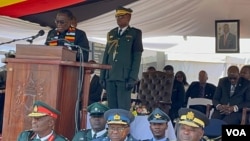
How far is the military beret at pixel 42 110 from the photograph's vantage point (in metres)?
3.63

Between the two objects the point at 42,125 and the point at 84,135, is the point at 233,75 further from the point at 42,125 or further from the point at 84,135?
the point at 42,125

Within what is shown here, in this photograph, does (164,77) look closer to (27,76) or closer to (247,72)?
(247,72)

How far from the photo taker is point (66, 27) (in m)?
4.42

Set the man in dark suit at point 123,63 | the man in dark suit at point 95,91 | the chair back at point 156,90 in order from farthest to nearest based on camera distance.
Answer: the man in dark suit at point 95,91, the chair back at point 156,90, the man in dark suit at point 123,63

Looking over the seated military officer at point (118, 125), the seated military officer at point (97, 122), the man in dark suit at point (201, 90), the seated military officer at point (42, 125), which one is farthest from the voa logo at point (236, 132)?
the man in dark suit at point (201, 90)

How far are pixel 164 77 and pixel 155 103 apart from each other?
1.42ft

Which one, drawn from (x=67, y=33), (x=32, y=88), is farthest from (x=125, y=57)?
(x=32, y=88)

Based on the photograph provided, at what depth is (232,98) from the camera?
6.43 metres

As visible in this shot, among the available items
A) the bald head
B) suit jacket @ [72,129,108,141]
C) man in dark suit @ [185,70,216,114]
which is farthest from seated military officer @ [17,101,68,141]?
man in dark suit @ [185,70,216,114]

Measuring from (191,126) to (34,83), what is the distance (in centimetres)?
121

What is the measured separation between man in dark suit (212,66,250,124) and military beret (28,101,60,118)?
3119mm

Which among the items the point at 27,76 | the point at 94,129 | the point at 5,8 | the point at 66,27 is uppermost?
the point at 5,8

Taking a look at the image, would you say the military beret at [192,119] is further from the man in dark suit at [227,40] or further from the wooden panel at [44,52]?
the man in dark suit at [227,40]

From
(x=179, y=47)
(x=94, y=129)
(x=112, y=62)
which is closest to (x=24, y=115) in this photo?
(x=94, y=129)
